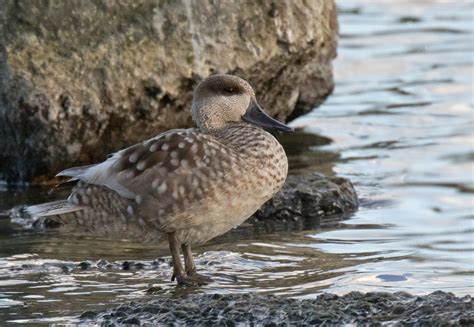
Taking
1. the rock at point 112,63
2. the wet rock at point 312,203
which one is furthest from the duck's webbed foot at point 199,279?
the rock at point 112,63

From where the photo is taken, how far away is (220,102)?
287 inches

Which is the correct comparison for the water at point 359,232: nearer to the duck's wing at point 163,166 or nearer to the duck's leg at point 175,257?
the duck's leg at point 175,257

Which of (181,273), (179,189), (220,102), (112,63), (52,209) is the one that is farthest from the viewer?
(112,63)

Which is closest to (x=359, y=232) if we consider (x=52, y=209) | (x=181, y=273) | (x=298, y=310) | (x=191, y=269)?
(x=191, y=269)

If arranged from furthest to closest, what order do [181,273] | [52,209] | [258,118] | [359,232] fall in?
[359,232]
[258,118]
[52,209]
[181,273]

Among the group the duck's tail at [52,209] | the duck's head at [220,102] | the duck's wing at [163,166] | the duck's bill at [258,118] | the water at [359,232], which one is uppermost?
the duck's head at [220,102]

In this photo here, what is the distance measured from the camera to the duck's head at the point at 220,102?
286 inches

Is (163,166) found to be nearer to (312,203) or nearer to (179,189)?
(179,189)

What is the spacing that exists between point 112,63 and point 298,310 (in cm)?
381

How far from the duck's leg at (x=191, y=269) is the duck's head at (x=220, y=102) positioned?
695 mm

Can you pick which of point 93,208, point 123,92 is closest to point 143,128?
point 123,92

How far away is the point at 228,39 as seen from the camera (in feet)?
31.1

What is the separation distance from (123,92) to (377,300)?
3.82 meters

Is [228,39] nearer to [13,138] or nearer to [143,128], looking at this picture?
[143,128]
